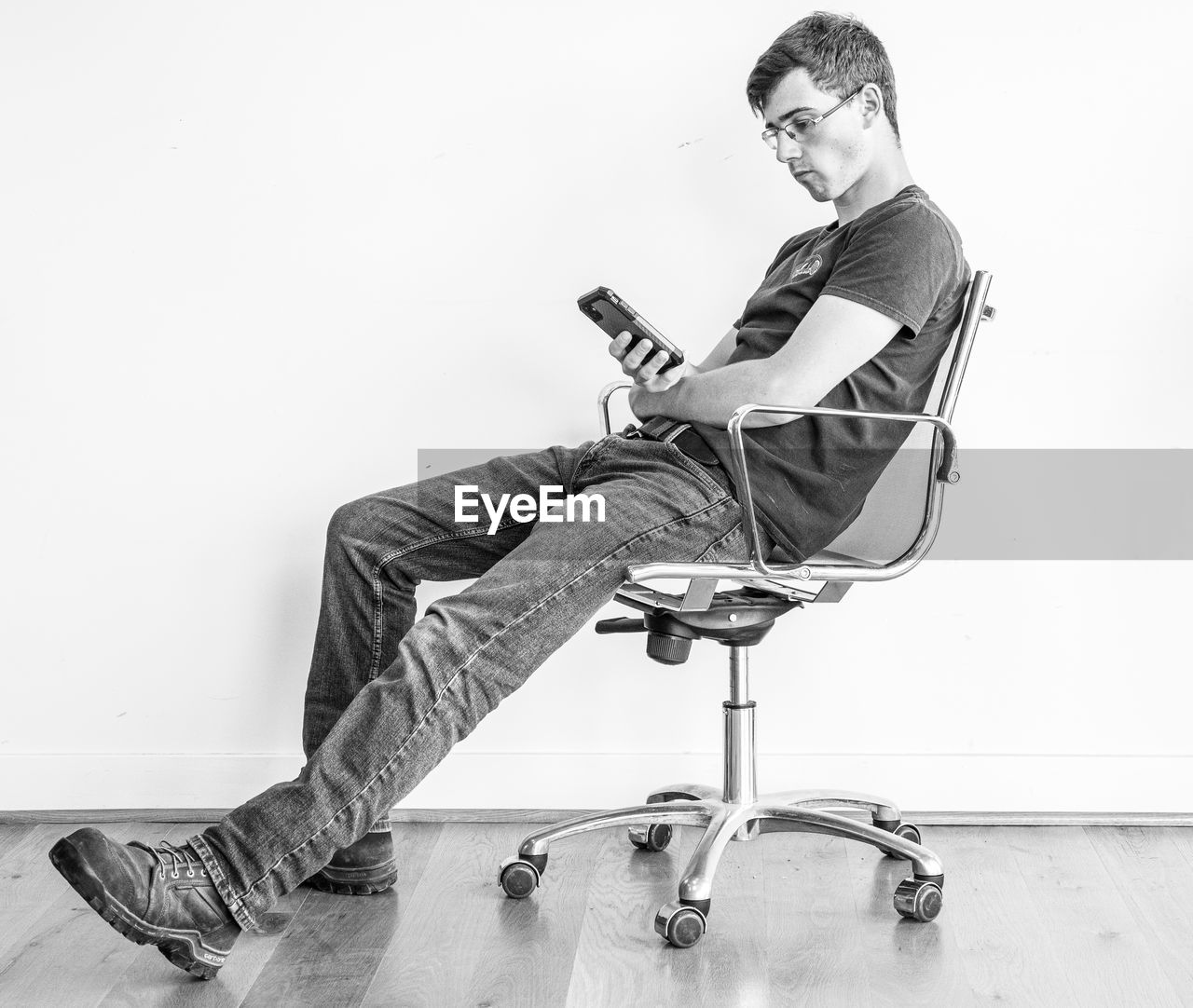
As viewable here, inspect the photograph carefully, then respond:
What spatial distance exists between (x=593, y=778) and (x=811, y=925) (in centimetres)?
63

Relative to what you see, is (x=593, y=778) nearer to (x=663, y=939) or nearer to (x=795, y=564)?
(x=663, y=939)

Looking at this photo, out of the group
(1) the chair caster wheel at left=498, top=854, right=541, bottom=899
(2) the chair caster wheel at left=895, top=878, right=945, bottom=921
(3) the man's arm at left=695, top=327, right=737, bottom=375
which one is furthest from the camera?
(3) the man's arm at left=695, top=327, right=737, bottom=375

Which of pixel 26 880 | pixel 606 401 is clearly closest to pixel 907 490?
pixel 606 401

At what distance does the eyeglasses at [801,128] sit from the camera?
72.8 inches

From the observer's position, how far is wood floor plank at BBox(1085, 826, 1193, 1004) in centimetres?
168

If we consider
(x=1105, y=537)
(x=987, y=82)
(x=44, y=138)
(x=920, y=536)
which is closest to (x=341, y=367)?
(x=44, y=138)

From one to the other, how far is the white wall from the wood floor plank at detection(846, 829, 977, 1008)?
0.33 meters

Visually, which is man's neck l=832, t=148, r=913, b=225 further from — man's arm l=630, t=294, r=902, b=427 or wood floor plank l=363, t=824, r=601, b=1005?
wood floor plank l=363, t=824, r=601, b=1005

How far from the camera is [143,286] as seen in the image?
7.59 feet

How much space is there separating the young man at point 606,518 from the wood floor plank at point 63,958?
171 millimetres

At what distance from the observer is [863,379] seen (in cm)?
178

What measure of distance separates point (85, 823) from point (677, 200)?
1.57 m

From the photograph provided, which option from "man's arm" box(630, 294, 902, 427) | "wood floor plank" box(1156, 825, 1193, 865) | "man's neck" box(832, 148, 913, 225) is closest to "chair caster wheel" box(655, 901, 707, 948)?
"man's arm" box(630, 294, 902, 427)

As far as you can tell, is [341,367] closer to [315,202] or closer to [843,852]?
[315,202]
